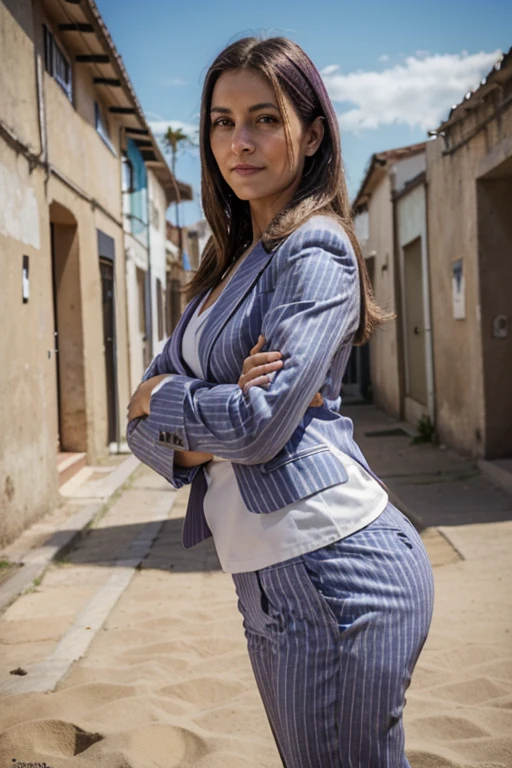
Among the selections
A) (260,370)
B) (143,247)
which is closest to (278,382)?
(260,370)

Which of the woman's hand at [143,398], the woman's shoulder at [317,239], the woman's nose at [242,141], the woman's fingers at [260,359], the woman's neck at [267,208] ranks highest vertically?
the woman's nose at [242,141]

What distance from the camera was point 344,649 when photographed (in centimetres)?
143

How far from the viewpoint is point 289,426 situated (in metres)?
1.42

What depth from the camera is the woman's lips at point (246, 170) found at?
1.65 metres

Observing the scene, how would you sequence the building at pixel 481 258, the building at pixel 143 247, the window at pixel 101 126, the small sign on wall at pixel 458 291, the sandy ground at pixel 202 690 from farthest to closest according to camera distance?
the building at pixel 143 247 → the window at pixel 101 126 → the small sign on wall at pixel 458 291 → the building at pixel 481 258 → the sandy ground at pixel 202 690

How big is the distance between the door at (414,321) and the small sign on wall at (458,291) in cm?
350

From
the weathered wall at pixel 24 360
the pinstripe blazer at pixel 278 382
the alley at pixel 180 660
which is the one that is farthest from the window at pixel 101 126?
the pinstripe blazer at pixel 278 382

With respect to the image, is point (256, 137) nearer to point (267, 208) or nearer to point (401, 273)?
point (267, 208)

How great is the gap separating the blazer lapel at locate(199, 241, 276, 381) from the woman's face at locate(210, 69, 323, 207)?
0.13 meters

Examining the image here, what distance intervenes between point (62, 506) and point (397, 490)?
3.14 m

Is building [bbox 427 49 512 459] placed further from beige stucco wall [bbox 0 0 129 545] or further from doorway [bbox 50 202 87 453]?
doorway [bbox 50 202 87 453]

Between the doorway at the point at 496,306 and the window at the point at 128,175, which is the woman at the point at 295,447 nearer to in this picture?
the doorway at the point at 496,306

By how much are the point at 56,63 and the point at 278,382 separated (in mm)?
8790

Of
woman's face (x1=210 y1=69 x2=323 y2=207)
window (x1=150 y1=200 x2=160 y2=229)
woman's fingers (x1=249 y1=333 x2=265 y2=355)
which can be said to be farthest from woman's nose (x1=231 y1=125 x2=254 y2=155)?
window (x1=150 y1=200 x2=160 y2=229)
